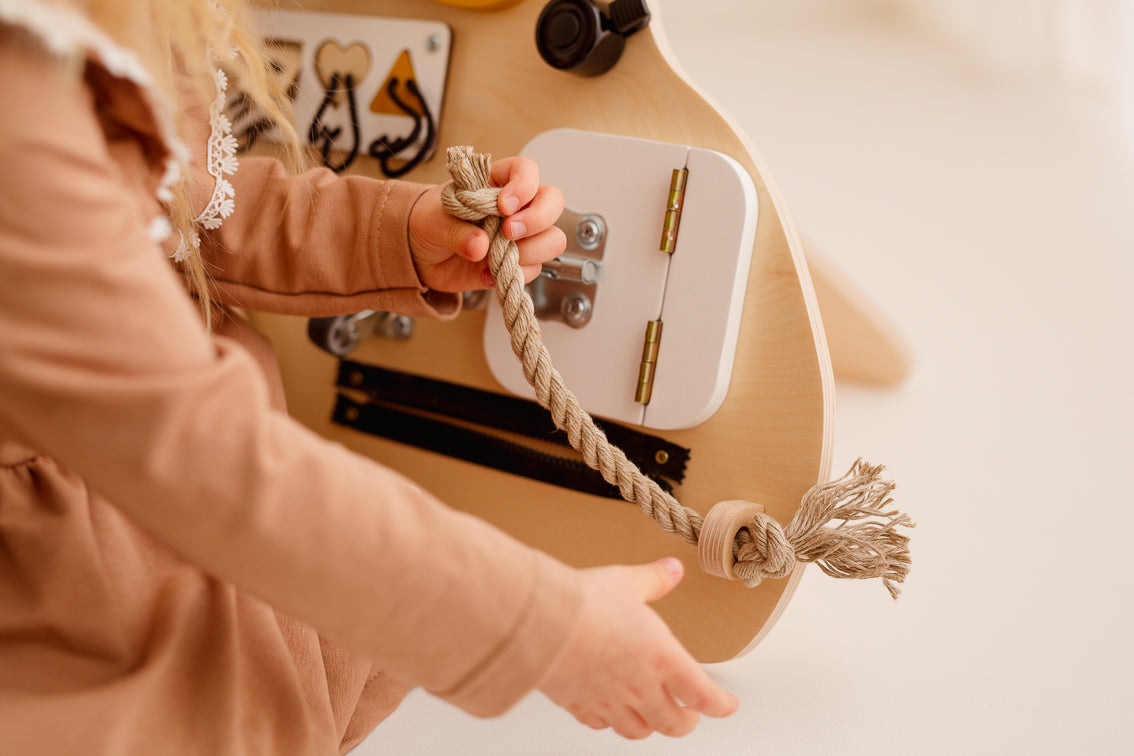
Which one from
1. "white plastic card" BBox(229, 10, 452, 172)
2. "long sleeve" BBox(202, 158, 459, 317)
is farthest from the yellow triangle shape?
"long sleeve" BBox(202, 158, 459, 317)

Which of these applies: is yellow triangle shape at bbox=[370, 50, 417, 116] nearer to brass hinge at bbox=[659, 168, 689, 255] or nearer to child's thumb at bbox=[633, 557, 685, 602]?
brass hinge at bbox=[659, 168, 689, 255]

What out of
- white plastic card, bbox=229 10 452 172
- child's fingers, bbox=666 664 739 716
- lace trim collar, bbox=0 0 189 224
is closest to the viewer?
lace trim collar, bbox=0 0 189 224

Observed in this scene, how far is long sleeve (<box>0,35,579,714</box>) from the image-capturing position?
32cm

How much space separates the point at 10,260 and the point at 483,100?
17.7 inches

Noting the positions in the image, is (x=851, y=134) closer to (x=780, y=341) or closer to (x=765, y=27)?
(x=765, y=27)

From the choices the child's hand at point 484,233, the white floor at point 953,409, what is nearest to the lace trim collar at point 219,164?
the child's hand at point 484,233

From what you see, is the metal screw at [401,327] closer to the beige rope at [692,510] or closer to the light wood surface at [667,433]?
the light wood surface at [667,433]

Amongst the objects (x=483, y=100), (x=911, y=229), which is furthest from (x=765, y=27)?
(x=483, y=100)

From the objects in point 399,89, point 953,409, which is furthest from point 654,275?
point 953,409

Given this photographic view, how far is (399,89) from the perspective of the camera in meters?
0.73

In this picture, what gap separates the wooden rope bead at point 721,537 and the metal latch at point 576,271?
7.0 inches

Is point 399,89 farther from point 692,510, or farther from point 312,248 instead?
point 692,510

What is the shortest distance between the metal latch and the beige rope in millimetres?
81

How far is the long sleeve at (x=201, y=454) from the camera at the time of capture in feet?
1.05
